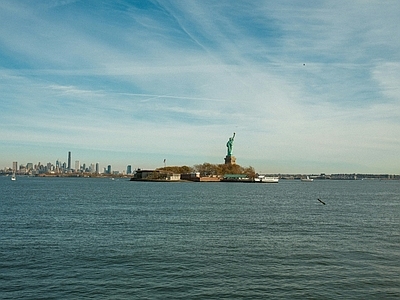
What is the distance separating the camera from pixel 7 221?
40.9m

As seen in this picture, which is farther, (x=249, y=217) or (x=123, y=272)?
(x=249, y=217)

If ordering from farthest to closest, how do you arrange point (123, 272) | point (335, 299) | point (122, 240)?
point (122, 240) → point (123, 272) → point (335, 299)

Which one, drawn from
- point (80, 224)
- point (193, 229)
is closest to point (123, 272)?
point (193, 229)

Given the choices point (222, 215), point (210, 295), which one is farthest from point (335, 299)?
point (222, 215)

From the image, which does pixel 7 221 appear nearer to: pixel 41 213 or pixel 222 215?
pixel 41 213

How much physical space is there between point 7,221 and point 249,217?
2329 cm

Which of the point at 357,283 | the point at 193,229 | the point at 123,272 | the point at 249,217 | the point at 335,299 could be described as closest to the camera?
the point at 335,299

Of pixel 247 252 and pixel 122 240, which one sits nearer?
pixel 247 252

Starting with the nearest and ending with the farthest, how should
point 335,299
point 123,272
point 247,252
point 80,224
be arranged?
point 335,299
point 123,272
point 247,252
point 80,224

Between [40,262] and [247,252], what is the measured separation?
38.4 feet

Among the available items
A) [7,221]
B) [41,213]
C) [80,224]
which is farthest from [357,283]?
[41,213]

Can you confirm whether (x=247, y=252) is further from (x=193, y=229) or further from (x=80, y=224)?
(x=80, y=224)

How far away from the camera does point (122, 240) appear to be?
30859mm

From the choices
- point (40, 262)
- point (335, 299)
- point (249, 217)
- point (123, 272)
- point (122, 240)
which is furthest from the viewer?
point (249, 217)
